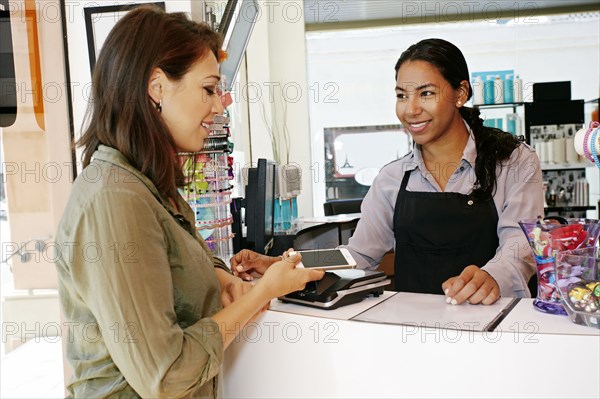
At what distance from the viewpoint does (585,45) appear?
7723mm

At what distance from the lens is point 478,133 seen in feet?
7.22

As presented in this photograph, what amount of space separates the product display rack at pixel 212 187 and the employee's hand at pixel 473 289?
1012 millimetres

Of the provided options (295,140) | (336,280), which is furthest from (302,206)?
(336,280)

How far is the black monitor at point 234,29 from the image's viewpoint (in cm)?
287

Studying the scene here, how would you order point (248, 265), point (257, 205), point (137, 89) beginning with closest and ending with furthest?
point (137, 89)
point (248, 265)
point (257, 205)

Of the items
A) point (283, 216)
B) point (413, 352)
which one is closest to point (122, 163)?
point (413, 352)

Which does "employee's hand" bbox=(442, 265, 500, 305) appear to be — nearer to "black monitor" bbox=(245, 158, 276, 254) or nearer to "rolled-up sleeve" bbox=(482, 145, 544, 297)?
"rolled-up sleeve" bbox=(482, 145, 544, 297)

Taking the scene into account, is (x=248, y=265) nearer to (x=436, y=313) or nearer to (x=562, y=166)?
(x=436, y=313)

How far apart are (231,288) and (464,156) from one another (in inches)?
42.3

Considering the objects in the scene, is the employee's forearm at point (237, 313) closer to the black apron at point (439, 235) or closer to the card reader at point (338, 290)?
the card reader at point (338, 290)

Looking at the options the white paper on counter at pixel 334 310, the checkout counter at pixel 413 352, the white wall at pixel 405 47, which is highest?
the white wall at pixel 405 47

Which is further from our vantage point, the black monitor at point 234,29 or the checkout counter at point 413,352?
the black monitor at point 234,29

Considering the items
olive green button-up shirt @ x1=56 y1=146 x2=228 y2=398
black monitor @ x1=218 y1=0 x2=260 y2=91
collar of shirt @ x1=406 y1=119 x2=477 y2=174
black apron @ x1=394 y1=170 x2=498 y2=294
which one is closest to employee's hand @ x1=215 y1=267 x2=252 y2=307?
olive green button-up shirt @ x1=56 y1=146 x2=228 y2=398

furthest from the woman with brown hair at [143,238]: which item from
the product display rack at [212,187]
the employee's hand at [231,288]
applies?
the product display rack at [212,187]
